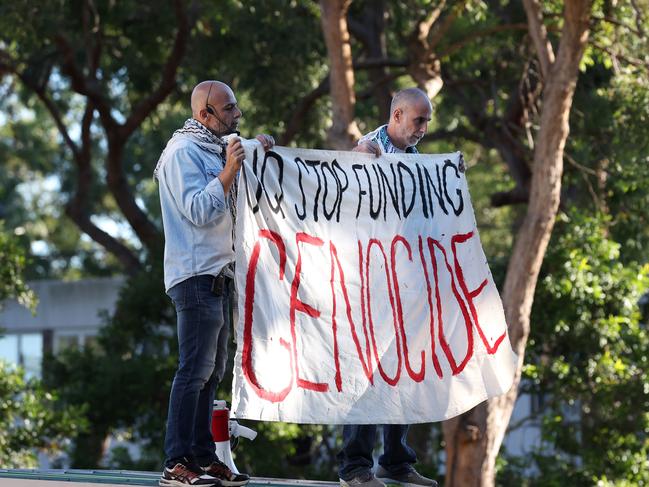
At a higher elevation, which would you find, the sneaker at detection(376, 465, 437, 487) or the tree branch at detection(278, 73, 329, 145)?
the tree branch at detection(278, 73, 329, 145)

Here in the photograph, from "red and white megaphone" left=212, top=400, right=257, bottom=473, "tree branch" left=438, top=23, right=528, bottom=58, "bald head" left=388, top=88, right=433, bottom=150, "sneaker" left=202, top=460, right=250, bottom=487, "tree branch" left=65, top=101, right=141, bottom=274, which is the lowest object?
"sneaker" left=202, top=460, right=250, bottom=487

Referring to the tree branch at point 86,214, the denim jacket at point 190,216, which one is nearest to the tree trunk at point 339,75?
the tree branch at point 86,214

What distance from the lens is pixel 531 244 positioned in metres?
12.0

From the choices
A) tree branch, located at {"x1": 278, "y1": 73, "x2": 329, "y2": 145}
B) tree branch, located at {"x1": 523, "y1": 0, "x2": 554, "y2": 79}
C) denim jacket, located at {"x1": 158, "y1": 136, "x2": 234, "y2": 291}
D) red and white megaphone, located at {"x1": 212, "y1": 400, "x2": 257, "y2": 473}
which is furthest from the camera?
tree branch, located at {"x1": 278, "y1": 73, "x2": 329, "y2": 145}

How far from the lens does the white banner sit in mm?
5477

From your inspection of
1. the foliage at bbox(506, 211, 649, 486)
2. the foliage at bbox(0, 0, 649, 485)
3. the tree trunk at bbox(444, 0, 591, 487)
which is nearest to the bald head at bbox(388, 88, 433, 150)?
the tree trunk at bbox(444, 0, 591, 487)

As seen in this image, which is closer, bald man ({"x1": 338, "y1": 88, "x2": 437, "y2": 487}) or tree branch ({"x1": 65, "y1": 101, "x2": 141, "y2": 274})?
bald man ({"x1": 338, "y1": 88, "x2": 437, "y2": 487})

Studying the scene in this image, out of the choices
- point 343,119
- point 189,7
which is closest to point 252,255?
point 343,119

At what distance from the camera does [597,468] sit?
14.3 m

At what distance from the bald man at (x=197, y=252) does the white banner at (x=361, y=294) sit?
5.2 inches

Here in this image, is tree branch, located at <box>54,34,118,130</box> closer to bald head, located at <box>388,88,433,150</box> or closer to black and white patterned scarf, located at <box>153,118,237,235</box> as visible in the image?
bald head, located at <box>388,88,433,150</box>

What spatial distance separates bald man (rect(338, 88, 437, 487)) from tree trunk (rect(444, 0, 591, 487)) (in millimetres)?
5896

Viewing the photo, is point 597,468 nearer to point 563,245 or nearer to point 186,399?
point 563,245

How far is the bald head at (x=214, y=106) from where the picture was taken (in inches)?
213
